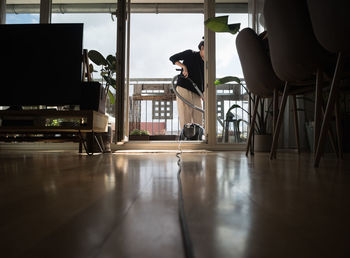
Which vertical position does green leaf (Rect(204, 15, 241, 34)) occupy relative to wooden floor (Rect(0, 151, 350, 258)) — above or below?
above

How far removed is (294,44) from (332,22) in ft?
0.79

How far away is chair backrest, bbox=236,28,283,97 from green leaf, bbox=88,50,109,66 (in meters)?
1.95

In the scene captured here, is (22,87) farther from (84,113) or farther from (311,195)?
(311,195)

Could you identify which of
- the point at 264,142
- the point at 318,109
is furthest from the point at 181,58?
the point at 318,109

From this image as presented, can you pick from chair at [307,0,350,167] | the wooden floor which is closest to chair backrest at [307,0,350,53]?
chair at [307,0,350,167]

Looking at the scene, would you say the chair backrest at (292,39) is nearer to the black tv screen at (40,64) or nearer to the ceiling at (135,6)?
the black tv screen at (40,64)

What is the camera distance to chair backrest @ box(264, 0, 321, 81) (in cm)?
126

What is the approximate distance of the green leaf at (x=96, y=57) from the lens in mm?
3215

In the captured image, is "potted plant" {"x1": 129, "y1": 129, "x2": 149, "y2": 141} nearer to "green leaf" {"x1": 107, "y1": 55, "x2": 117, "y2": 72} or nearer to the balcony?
the balcony

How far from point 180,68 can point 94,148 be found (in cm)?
251

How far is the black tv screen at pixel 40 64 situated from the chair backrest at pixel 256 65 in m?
1.34

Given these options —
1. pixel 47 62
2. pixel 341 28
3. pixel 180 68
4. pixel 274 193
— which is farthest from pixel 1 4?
pixel 274 193

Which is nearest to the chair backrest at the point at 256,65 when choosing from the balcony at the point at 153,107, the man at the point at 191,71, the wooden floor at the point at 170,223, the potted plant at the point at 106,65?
the wooden floor at the point at 170,223

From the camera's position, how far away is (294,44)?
1303mm
